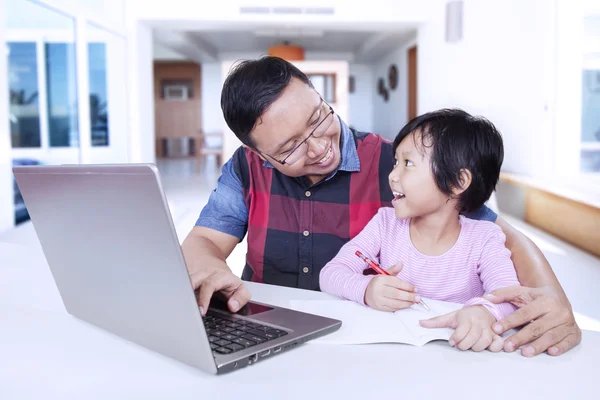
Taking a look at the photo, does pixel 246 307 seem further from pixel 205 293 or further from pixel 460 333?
pixel 460 333

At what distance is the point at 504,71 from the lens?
5.60m

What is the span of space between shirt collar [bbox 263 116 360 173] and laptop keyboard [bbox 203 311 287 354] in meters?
0.70

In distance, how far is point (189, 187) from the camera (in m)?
8.09

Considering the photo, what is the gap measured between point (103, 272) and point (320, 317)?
340 millimetres

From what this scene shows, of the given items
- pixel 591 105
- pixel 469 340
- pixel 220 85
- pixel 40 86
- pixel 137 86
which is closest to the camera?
pixel 469 340

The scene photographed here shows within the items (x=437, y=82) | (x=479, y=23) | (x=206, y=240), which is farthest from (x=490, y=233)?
(x=437, y=82)

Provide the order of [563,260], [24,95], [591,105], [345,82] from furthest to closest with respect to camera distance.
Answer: [345,82], [24,95], [591,105], [563,260]

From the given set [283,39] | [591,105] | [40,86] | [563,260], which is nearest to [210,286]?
[563,260]

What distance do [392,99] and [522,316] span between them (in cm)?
1217

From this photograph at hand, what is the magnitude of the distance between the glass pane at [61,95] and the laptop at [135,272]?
4.59 m

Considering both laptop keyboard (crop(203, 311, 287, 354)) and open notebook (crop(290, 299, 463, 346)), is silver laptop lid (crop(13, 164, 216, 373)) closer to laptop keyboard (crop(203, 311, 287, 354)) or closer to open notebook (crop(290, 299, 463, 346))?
laptop keyboard (crop(203, 311, 287, 354))

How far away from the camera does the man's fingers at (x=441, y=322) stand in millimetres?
924

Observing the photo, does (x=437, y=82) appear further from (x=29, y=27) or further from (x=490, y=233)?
(x=490, y=233)

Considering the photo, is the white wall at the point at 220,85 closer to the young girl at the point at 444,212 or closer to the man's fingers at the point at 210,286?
the young girl at the point at 444,212
